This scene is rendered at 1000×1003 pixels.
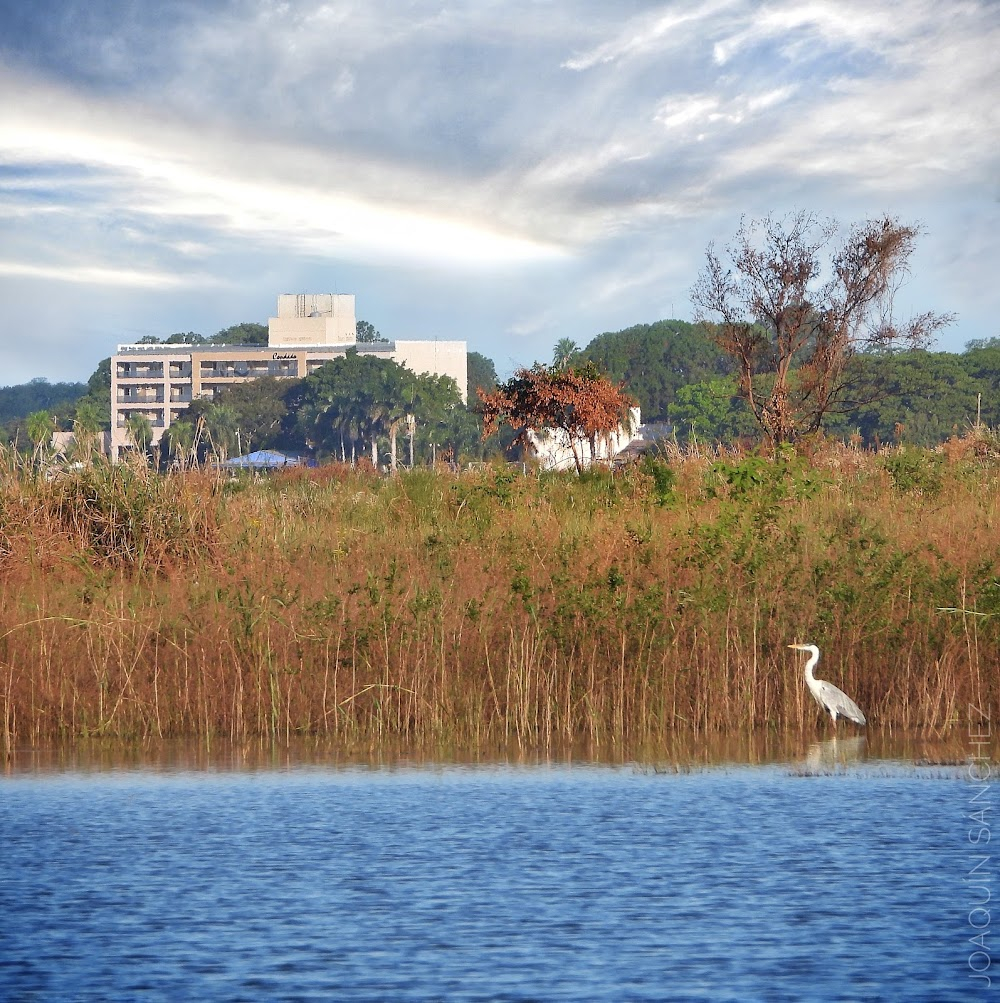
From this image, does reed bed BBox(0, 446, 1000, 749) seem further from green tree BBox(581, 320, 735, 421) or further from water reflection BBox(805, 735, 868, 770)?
green tree BBox(581, 320, 735, 421)

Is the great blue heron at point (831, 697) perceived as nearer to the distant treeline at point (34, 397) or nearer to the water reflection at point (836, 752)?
the water reflection at point (836, 752)

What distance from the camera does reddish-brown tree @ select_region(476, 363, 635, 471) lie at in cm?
3048

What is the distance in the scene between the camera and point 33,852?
7422mm

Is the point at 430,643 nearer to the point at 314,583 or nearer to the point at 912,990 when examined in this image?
the point at 314,583

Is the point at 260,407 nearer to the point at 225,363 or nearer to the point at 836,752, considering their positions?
the point at 225,363

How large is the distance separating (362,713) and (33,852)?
3921 mm

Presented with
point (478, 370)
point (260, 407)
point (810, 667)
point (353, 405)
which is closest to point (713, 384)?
point (353, 405)

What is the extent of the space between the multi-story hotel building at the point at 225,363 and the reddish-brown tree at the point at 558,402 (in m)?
107

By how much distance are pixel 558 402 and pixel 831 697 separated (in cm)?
2048

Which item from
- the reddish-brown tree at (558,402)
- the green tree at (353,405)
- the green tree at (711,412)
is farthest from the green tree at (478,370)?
the reddish-brown tree at (558,402)

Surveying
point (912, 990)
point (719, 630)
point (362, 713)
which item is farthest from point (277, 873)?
point (719, 630)

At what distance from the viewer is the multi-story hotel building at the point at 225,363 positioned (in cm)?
14101

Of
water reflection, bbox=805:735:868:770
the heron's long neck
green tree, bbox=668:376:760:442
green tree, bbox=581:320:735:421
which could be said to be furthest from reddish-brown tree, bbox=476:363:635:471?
green tree, bbox=581:320:735:421

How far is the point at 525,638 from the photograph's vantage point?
11086 millimetres
